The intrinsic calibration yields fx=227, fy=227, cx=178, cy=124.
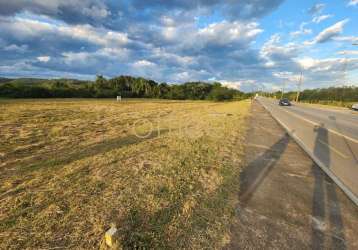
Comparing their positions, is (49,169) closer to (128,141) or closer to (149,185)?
(149,185)

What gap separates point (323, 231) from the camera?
122 inches

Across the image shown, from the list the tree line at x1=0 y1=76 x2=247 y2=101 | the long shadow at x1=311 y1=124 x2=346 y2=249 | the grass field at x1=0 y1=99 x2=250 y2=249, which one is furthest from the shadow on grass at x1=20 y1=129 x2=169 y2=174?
the tree line at x1=0 y1=76 x2=247 y2=101

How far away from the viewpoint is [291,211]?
362cm

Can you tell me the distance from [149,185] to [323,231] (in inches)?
112

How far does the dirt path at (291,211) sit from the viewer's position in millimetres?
2850

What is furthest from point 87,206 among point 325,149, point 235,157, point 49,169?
point 325,149

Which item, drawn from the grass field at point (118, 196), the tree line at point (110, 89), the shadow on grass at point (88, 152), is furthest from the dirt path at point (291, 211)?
the tree line at point (110, 89)

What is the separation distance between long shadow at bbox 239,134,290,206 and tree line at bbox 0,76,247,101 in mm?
67405

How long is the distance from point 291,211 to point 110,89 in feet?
290

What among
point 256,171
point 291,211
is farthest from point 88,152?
point 291,211

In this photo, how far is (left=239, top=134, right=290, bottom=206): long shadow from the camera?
4.24m

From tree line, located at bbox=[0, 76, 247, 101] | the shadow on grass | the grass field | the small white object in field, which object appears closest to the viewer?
the small white object in field

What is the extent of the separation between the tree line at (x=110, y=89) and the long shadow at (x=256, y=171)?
6740cm

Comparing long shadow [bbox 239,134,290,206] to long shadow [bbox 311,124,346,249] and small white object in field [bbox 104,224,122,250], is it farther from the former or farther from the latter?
small white object in field [bbox 104,224,122,250]
